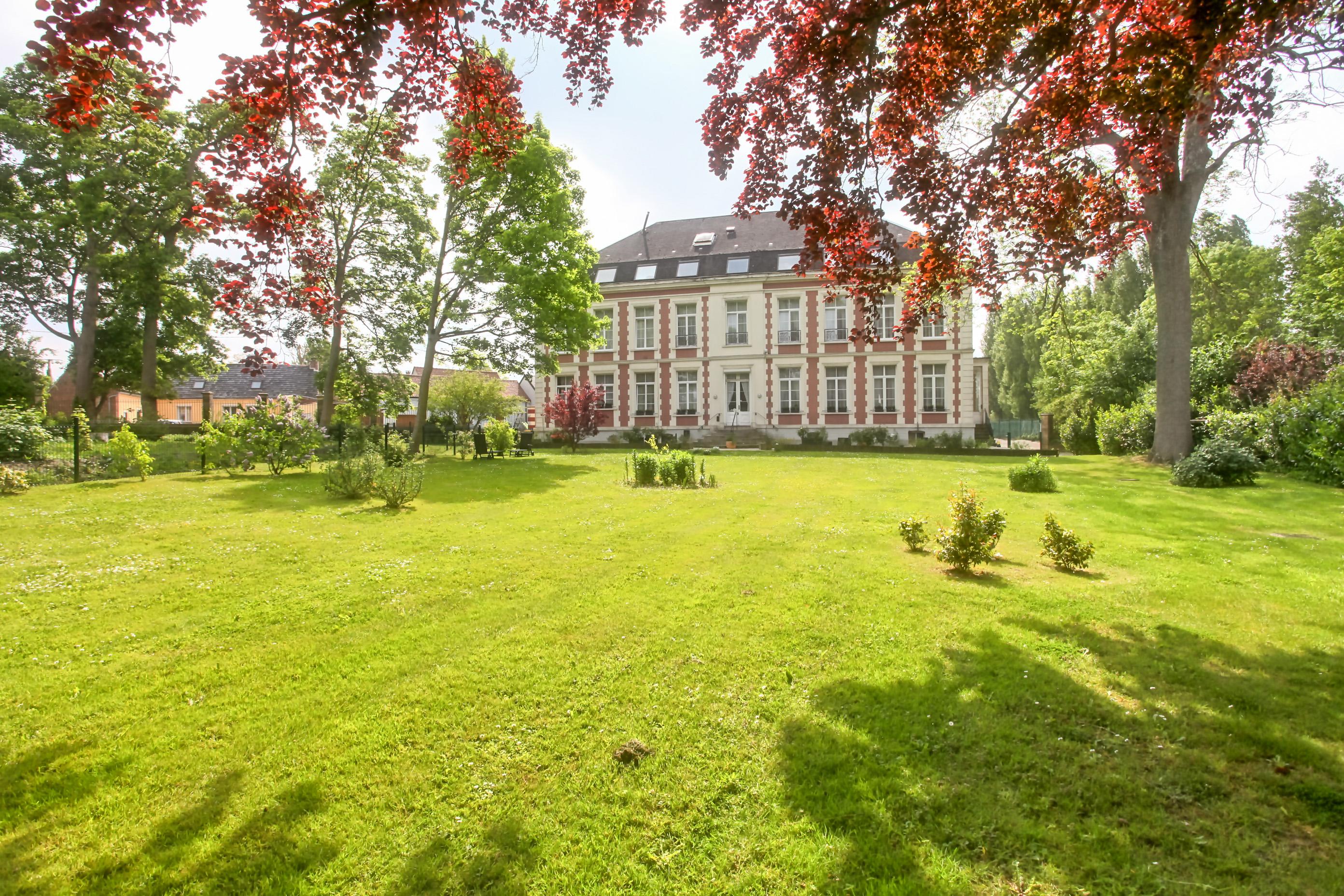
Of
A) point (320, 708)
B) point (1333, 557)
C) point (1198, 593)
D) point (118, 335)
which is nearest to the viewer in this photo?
point (320, 708)

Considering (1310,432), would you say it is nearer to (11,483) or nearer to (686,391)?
(686,391)

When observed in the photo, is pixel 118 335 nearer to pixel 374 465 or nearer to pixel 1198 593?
pixel 374 465

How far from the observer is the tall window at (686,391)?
108 feet

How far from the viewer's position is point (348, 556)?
7.17 meters

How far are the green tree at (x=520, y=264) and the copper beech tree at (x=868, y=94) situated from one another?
15368 millimetres

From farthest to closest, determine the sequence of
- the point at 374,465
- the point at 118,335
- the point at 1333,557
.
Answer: the point at 118,335
the point at 374,465
the point at 1333,557

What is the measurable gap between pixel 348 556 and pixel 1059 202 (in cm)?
874

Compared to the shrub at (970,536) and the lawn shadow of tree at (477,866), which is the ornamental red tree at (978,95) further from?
the lawn shadow of tree at (477,866)

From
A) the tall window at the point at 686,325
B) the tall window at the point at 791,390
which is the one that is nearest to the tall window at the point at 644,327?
the tall window at the point at 686,325

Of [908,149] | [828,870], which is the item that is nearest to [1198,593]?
[908,149]

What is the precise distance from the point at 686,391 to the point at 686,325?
3560 mm

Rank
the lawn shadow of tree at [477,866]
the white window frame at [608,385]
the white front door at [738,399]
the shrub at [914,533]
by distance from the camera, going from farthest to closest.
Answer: the white window frame at [608,385]
the white front door at [738,399]
the shrub at [914,533]
the lawn shadow of tree at [477,866]

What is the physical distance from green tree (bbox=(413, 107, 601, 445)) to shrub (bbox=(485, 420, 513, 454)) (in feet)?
7.29

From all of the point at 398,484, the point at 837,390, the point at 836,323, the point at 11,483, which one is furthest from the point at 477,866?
the point at 836,323
